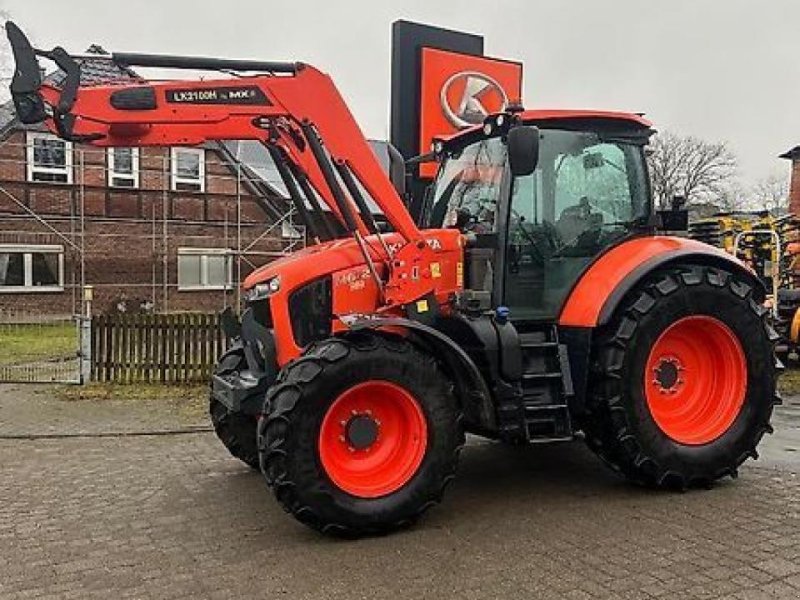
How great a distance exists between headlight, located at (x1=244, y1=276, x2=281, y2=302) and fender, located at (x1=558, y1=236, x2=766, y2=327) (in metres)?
1.95

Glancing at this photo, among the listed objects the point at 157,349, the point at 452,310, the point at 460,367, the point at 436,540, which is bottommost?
the point at 436,540

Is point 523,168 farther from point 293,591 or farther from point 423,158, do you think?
point 293,591

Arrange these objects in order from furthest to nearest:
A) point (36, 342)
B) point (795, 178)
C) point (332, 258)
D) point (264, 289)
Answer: point (795, 178) < point (36, 342) < point (264, 289) < point (332, 258)

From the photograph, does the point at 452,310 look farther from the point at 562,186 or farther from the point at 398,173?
the point at 398,173

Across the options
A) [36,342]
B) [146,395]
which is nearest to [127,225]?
[36,342]

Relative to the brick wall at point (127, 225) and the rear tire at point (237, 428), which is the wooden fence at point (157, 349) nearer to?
the rear tire at point (237, 428)

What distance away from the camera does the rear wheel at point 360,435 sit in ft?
15.9

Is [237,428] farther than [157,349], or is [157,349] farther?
[157,349]

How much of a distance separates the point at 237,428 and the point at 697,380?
3.42 meters

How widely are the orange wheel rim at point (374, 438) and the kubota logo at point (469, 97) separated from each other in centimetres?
751

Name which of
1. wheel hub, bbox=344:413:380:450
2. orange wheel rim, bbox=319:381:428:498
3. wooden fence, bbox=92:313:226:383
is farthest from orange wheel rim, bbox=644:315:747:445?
wooden fence, bbox=92:313:226:383

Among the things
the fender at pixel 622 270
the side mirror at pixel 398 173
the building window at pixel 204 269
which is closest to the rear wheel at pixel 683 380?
the fender at pixel 622 270

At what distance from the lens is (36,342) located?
49.9 feet

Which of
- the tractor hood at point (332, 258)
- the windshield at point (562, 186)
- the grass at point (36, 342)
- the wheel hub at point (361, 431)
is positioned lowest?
the grass at point (36, 342)
